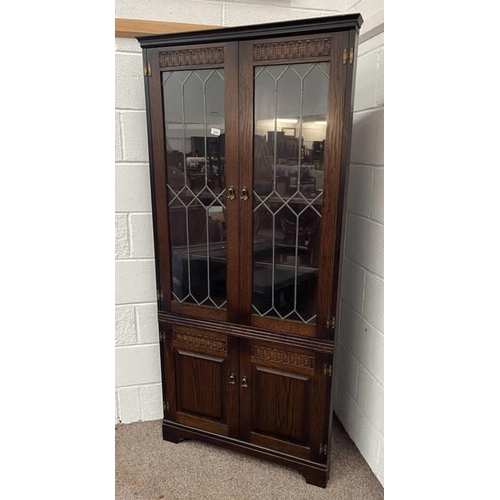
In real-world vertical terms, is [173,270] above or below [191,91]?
below

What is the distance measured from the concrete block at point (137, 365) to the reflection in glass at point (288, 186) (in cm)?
73

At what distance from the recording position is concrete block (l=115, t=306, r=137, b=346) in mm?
1927

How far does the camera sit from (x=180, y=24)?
1.69m

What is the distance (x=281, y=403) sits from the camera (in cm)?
164

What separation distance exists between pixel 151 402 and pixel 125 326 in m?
0.45

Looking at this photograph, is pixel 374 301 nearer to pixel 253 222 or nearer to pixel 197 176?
pixel 253 222

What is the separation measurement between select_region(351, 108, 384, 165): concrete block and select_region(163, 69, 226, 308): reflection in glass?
2.01ft

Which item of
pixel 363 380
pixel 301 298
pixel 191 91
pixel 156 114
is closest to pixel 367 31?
pixel 191 91

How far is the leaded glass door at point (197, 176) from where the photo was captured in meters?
Answer: 1.49

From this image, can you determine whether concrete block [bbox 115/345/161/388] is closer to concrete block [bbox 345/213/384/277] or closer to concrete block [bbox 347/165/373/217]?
concrete block [bbox 345/213/384/277]

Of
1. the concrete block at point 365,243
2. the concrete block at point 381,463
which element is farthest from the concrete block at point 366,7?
the concrete block at point 381,463

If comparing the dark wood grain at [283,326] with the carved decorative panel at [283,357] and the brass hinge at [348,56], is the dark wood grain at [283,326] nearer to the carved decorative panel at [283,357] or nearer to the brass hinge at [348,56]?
the carved decorative panel at [283,357]
